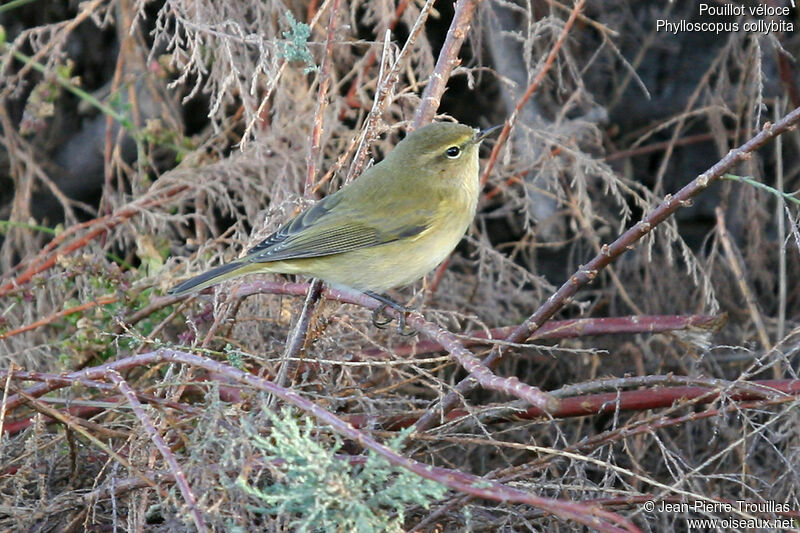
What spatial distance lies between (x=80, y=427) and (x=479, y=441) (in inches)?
47.8

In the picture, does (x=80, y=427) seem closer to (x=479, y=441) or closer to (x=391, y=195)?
(x=479, y=441)

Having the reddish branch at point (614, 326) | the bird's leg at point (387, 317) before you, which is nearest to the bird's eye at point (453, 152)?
the bird's leg at point (387, 317)

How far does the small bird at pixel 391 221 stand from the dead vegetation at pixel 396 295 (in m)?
0.13

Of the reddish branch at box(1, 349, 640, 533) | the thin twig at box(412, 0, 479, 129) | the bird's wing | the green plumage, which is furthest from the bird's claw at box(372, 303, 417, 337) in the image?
the reddish branch at box(1, 349, 640, 533)

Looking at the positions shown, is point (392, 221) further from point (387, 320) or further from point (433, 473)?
point (433, 473)

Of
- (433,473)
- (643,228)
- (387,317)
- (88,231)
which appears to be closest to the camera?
(433,473)

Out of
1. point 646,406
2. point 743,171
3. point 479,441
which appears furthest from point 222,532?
point 743,171

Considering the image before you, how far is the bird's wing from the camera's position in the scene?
3.55m

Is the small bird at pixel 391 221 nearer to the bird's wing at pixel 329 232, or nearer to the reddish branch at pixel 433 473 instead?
the bird's wing at pixel 329 232

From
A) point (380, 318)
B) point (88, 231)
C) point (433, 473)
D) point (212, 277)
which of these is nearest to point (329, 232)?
point (380, 318)

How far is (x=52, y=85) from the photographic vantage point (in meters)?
4.41

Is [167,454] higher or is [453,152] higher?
[453,152]

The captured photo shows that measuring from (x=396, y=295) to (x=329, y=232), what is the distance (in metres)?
1.05

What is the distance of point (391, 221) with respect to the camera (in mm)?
3838
